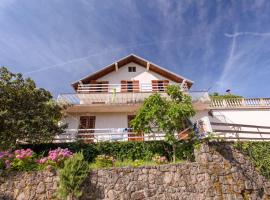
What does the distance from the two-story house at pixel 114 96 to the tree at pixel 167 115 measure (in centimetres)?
293

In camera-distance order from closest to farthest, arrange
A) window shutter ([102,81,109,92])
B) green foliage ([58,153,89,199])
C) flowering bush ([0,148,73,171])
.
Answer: green foliage ([58,153,89,199]) → flowering bush ([0,148,73,171]) → window shutter ([102,81,109,92])

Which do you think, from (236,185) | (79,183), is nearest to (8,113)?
(79,183)

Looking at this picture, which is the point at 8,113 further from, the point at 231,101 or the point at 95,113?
the point at 231,101

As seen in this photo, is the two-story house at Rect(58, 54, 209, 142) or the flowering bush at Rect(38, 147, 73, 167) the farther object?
the two-story house at Rect(58, 54, 209, 142)

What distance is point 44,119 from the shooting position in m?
12.1

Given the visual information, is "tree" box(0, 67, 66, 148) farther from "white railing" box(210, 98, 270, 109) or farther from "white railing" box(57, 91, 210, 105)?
"white railing" box(210, 98, 270, 109)

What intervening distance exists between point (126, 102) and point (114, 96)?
1114 mm

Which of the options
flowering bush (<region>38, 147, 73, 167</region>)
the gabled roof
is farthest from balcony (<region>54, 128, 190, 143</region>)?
the gabled roof

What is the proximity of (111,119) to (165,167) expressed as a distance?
8.42 meters

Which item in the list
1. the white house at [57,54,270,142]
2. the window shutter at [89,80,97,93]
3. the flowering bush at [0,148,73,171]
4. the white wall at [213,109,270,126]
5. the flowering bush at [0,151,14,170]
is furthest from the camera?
the white wall at [213,109,270,126]

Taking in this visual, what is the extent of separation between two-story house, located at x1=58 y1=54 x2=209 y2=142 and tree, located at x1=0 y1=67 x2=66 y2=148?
8.10 ft

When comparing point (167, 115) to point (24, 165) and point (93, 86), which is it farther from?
point (93, 86)

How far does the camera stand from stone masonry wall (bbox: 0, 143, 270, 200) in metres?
8.14

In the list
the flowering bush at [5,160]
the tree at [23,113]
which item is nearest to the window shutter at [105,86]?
the tree at [23,113]
